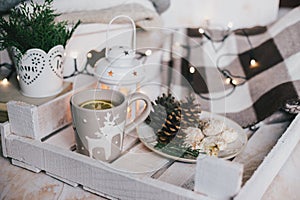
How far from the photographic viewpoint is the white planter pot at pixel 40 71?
2.53 feet

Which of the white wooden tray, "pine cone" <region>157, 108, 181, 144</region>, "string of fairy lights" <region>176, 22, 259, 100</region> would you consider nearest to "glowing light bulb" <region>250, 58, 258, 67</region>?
"string of fairy lights" <region>176, 22, 259, 100</region>

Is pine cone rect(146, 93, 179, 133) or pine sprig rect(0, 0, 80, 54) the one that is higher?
Result: pine sprig rect(0, 0, 80, 54)

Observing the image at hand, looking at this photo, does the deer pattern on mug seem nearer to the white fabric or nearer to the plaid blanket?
the plaid blanket

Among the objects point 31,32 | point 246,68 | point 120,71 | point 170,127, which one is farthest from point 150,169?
point 246,68

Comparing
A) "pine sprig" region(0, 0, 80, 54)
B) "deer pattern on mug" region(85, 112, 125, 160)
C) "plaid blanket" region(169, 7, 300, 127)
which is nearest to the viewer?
"deer pattern on mug" region(85, 112, 125, 160)

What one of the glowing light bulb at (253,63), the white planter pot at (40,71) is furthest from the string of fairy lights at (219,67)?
the white planter pot at (40,71)

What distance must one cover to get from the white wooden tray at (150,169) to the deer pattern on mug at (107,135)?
0.03m

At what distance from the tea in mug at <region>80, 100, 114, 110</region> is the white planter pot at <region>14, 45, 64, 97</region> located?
14cm

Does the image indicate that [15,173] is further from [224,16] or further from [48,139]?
Result: [224,16]

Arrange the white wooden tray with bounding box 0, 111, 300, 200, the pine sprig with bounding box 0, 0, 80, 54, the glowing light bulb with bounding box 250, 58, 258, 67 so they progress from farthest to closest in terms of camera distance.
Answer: the glowing light bulb with bounding box 250, 58, 258, 67 → the pine sprig with bounding box 0, 0, 80, 54 → the white wooden tray with bounding box 0, 111, 300, 200

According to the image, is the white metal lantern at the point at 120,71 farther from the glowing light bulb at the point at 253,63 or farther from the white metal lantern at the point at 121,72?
the glowing light bulb at the point at 253,63

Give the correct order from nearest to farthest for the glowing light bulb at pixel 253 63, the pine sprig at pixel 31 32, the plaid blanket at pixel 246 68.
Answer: the pine sprig at pixel 31 32 → the plaid blanket at pixel 246 68 → the glowing light bulb at pixel 253 63

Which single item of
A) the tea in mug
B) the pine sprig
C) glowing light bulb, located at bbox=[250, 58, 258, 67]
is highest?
the pine sprig

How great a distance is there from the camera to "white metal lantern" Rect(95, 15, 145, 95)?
750mm
